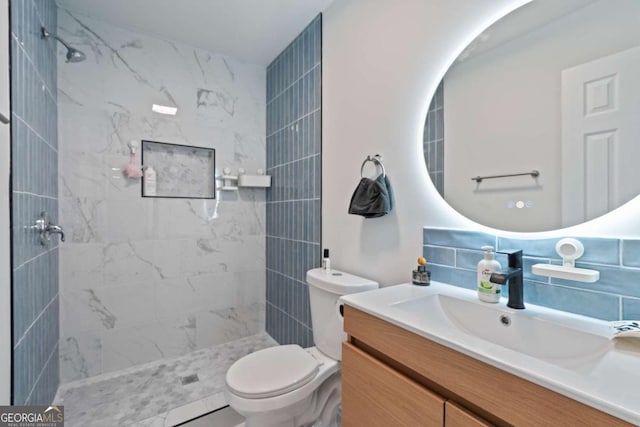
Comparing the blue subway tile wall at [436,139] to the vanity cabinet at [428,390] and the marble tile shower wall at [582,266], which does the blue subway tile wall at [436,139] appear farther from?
the vanity cabinet at [428,390]

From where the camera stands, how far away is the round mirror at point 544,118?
0.79m

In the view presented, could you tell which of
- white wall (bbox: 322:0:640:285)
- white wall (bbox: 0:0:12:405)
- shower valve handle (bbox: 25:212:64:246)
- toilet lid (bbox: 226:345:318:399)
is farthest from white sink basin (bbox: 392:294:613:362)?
shower valve handle (bbox: 25:212:64:246)

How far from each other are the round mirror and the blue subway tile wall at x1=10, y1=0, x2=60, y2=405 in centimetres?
171

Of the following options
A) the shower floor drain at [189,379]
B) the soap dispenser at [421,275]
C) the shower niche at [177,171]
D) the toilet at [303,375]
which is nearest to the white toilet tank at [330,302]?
the toilet at [303,375]

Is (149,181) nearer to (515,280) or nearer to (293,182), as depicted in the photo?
(293,182)

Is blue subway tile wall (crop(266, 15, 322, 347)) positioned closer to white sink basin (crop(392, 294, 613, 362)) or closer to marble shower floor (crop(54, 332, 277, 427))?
marble shower floor (crop(54, 332, 277, 427))

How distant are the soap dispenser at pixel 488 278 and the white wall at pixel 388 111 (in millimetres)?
170

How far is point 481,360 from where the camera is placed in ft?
1.99

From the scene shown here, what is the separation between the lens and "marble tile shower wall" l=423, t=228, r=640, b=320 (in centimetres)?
75

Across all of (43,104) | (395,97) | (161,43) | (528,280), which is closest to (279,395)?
(528,280)

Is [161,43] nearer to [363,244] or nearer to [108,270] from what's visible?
[108,270]

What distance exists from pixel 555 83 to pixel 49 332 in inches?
102

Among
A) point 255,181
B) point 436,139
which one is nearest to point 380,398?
point 436,139

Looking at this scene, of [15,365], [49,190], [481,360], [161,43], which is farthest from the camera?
[161,43]
